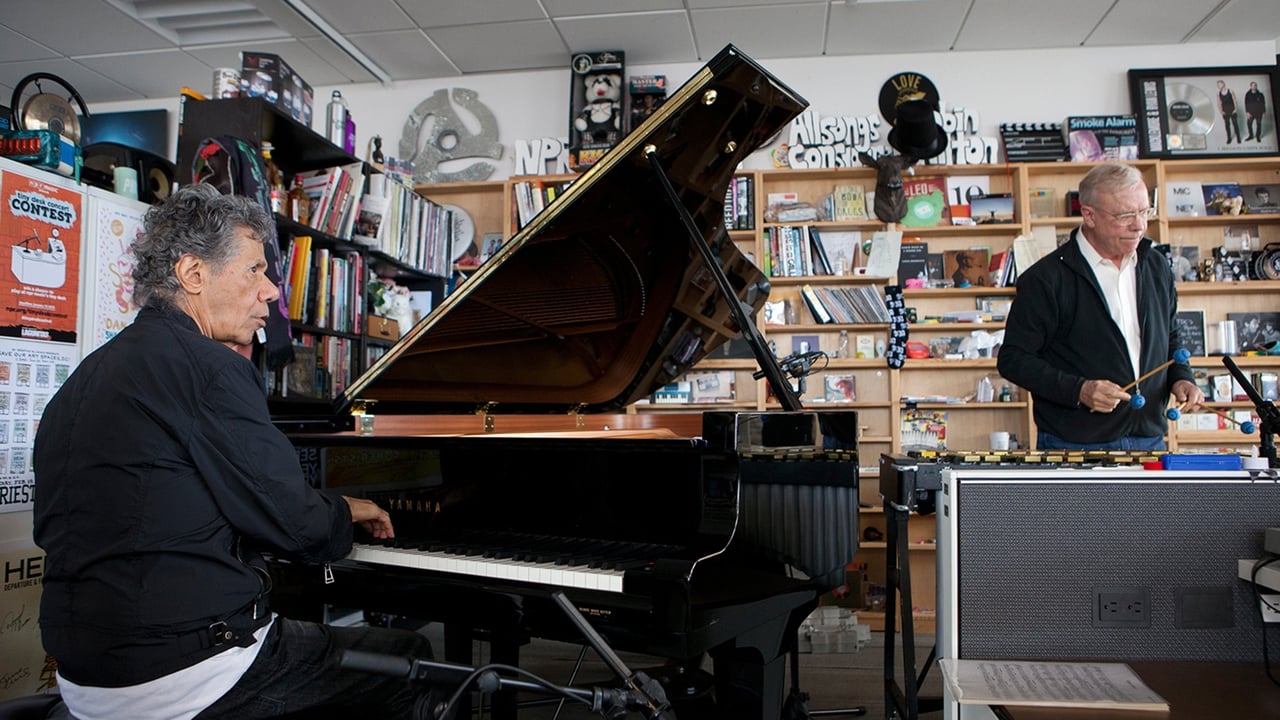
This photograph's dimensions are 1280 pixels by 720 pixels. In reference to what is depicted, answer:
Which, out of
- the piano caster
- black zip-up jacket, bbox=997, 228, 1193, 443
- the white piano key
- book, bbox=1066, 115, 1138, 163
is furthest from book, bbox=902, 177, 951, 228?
the white piano key

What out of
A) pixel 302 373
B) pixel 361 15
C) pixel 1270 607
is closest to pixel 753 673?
pixel 1270 607

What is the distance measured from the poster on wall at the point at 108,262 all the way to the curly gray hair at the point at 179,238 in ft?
3.64

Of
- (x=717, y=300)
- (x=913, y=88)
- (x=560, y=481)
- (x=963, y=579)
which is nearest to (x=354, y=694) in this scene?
(x=560, y=481)

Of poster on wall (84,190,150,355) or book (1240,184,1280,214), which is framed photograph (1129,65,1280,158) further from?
poster on wall (84,190,150,355)

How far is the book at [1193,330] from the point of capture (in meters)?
4.44

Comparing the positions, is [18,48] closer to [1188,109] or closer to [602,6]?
[602,6]

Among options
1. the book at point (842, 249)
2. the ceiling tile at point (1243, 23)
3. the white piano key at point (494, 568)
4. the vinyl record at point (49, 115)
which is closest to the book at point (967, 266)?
the book at point (842, 249)

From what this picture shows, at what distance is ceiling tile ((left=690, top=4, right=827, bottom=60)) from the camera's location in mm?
4246

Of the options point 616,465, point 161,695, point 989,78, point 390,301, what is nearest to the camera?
point 161,695

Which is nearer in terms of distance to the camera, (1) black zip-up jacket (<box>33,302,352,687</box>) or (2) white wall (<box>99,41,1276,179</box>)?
(1) black zip-up jacket (<box>33,302,352,687</box>)

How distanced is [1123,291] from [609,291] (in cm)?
161

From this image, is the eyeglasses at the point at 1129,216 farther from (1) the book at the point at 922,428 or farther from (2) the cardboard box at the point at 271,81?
(2) the cardboard box at the point at 271,81

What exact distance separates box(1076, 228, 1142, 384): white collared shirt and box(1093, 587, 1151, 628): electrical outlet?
1062 millimetres

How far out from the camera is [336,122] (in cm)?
358
